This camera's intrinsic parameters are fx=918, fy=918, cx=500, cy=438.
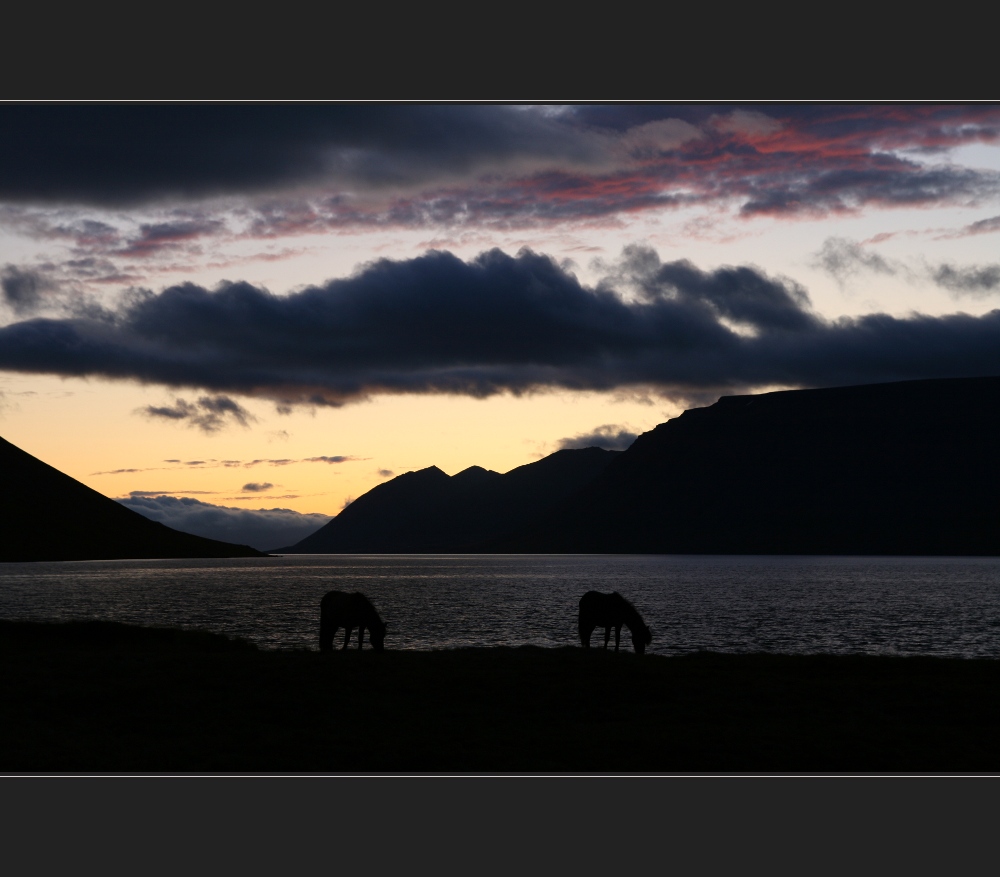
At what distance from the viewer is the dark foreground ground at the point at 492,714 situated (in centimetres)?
1836

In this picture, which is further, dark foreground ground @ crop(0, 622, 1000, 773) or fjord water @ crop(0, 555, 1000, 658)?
fjord water @ crop(0, 555, 1000, 658)

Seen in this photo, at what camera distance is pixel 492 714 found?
2152cm

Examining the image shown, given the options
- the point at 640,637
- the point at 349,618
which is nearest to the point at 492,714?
the point at 349,618

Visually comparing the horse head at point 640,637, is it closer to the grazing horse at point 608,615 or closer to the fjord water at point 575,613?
the grazing horse at point 608,615

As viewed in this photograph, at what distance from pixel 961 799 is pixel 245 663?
18.9 metres

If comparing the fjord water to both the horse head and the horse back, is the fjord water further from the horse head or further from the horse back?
the horse back

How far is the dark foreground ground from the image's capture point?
18.4 meters

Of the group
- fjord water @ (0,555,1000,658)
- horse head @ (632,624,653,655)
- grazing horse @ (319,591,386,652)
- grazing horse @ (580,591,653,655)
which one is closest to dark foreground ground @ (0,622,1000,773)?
grazing horse @ (319,591,386,652)

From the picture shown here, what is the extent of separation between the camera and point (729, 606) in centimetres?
10506

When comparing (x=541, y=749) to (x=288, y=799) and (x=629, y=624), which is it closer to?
(x=288, y=799)

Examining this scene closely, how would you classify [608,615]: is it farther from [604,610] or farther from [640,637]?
[640,637]

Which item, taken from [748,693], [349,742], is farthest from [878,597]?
[349,742]

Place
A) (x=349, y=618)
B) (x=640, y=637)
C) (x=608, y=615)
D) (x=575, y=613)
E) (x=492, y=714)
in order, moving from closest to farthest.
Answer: (x=492, y=714)
(x=349, y=618)
(x=640, y=637)
(x=608, y=615)
(x=575, y=613)

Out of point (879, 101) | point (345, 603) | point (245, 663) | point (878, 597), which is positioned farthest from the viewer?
point (878, 597)
